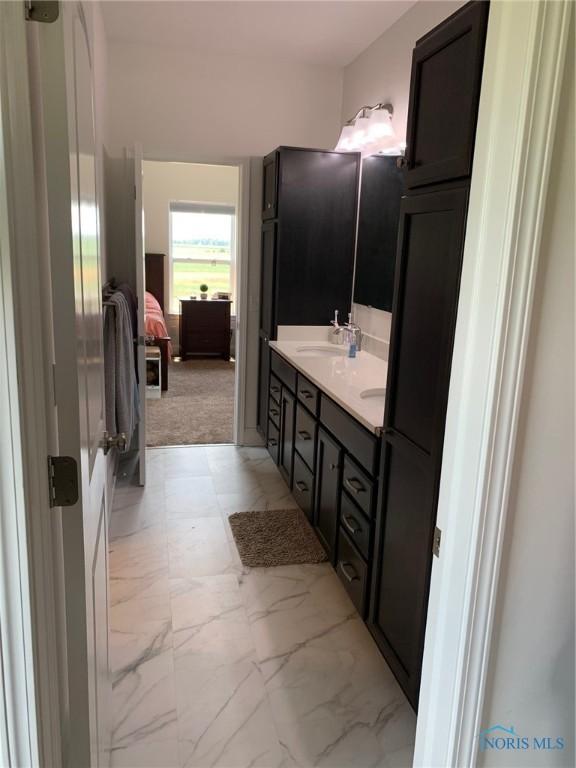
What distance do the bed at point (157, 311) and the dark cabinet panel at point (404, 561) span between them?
10.1 feet

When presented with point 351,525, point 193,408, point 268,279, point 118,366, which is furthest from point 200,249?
point 351,525

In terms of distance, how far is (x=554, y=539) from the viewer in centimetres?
104

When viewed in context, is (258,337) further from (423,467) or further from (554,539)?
(554,539)

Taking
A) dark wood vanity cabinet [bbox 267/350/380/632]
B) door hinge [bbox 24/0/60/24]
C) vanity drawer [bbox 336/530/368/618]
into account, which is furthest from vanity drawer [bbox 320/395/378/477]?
door hinge [bbox 24/0/60/24]

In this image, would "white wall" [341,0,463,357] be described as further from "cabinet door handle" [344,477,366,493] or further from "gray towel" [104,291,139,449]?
"gray towel" [104,291,139,449]

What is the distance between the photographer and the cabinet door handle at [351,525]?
2.27 m

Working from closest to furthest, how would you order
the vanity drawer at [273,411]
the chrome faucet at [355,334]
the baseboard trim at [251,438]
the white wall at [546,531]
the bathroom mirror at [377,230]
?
the white wall at [546,531], the bathroom mirror at [377,230], the chrome faucet at [355,334], the vanity drawer at [273,411], the baseboard trim at [251,438]

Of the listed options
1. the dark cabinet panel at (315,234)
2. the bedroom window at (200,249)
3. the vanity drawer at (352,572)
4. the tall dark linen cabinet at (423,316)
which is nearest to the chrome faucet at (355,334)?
the dark cabinet panel at (315,234)

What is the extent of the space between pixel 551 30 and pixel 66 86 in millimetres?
740

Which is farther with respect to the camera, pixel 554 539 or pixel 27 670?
pixel 554 539

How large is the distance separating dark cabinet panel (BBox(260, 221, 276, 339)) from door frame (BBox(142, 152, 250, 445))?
13 cm

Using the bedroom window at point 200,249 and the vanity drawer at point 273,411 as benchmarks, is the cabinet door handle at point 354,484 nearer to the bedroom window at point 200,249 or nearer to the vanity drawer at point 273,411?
the vanity drawer at point 273,411

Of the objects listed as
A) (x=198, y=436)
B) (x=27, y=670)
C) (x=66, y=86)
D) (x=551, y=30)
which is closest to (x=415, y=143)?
(x=551, y=30)

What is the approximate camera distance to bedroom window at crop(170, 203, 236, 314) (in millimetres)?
7766
